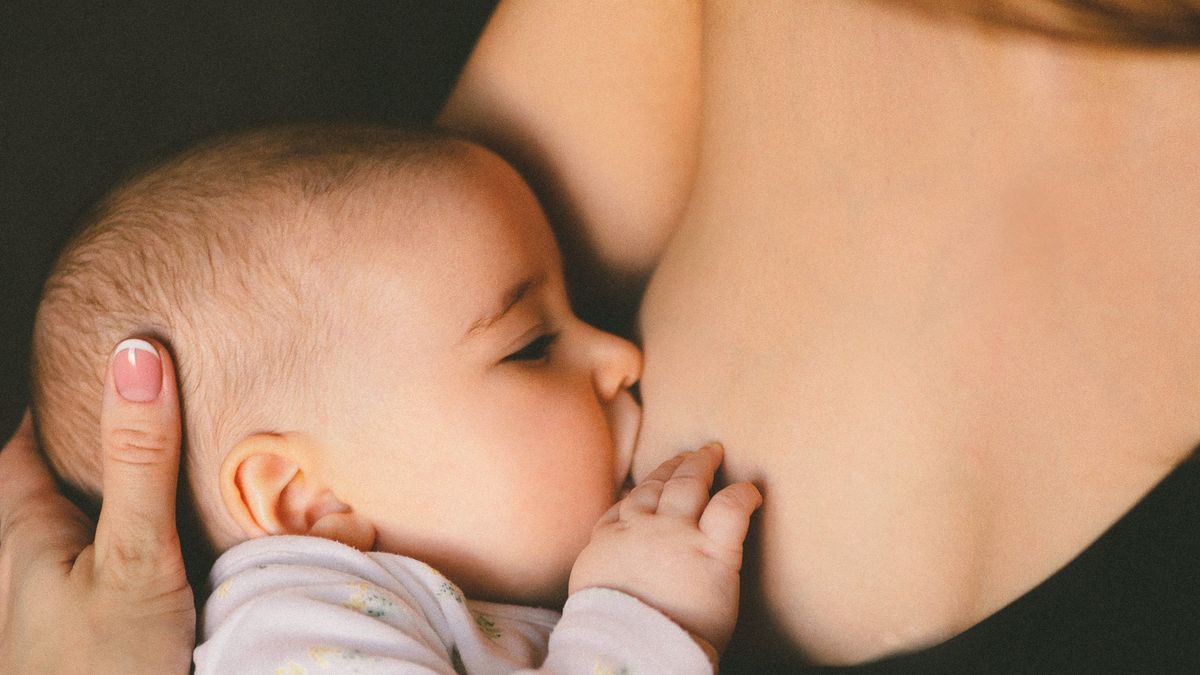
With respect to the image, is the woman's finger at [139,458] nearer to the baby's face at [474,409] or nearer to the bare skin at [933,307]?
the baby's face at [474,409]

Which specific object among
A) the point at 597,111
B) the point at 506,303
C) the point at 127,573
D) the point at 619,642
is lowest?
the point at 127,573

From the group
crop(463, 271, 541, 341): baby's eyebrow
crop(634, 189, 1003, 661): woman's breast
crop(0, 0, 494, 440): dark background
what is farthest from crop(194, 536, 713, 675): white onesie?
crop(0, 0, 494, 440): dark background

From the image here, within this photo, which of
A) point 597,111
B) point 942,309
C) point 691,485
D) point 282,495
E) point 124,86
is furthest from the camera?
point 124,86

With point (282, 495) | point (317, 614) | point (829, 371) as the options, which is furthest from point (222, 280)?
point (829, 371)

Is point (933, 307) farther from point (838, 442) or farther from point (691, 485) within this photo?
point (691, 485)

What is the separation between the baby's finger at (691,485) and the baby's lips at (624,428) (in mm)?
112

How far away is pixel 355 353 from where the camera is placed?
0.86 m

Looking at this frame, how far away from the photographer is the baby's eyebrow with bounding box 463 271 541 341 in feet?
2.91

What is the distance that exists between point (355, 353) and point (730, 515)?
0.37 metres

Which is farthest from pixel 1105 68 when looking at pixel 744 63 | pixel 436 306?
pixel 436 306

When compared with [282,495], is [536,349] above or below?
above

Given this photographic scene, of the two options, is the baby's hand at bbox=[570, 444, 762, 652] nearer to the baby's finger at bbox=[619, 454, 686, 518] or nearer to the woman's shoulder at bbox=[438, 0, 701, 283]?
the baby's finger at bbox=[619, 454, 686, 518]

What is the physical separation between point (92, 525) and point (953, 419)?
86cm

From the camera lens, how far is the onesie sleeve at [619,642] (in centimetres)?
71
